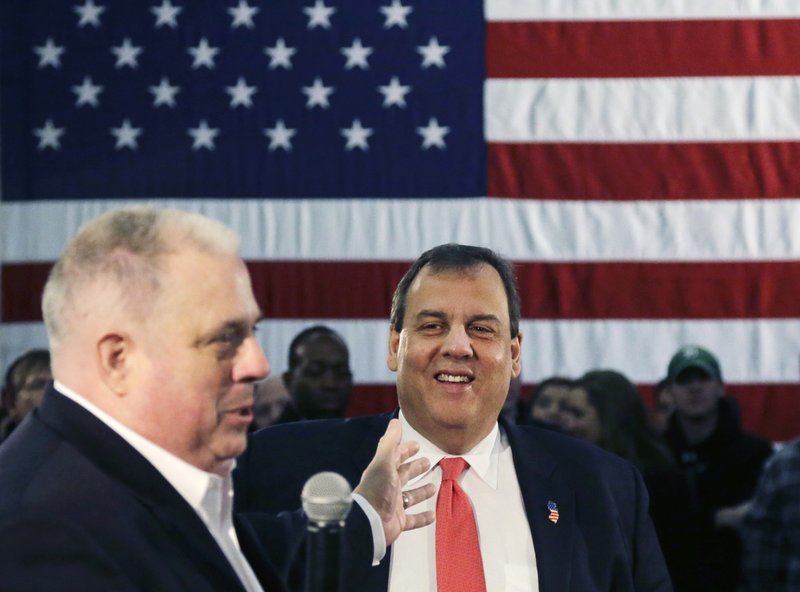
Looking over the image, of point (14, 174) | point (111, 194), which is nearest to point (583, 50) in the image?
point (111, 194)

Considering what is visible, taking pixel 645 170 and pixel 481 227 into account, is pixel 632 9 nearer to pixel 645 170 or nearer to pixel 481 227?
pixel 645 170

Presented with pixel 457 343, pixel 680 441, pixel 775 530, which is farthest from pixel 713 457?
pixel 457 343

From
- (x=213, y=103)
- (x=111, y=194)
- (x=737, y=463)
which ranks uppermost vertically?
(x=213, y=103)

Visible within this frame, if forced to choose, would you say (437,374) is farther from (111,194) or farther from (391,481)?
(111,194)

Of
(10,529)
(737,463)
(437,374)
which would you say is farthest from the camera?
(737,463)

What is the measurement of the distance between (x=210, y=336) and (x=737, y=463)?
3737mm

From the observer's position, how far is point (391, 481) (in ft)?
6.89

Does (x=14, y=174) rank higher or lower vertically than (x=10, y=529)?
higher

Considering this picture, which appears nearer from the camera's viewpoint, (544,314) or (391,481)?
(391,481)

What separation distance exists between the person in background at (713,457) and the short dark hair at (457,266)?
1.97 m

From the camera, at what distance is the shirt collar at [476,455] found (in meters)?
2.69

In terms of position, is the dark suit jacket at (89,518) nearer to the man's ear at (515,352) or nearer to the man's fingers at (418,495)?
the man's fingers at (418,495)

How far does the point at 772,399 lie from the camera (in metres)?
6.30

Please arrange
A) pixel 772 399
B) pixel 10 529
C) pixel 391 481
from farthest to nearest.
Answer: pixel 772 399
pixel 391 481
pixel 10 529
